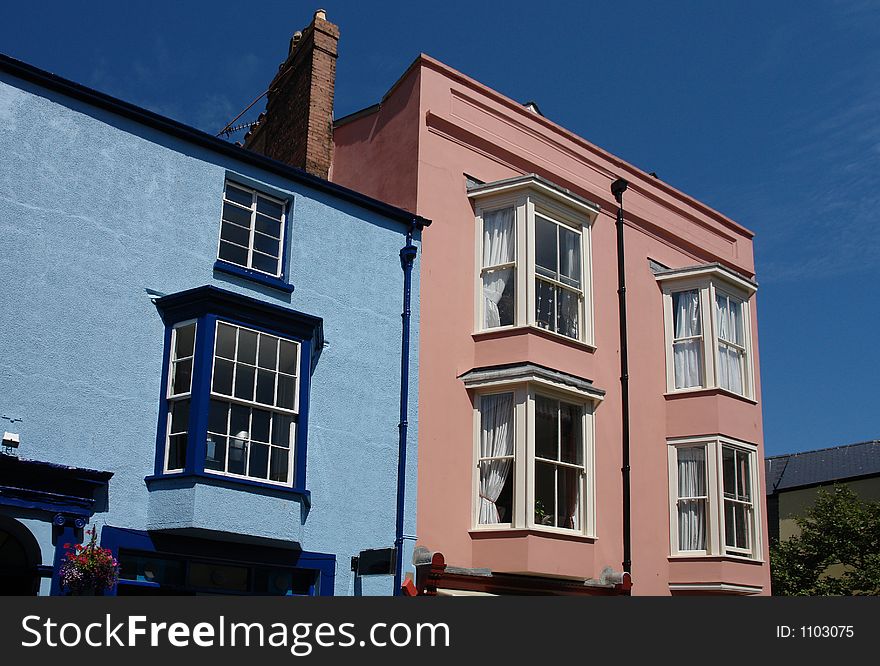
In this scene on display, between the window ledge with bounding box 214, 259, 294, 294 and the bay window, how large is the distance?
10.8 ft

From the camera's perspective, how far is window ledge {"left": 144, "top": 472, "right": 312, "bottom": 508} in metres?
12.5

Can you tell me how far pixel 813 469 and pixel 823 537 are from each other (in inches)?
300

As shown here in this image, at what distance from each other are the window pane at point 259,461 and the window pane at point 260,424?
100 mm

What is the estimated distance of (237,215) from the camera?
48.3ft

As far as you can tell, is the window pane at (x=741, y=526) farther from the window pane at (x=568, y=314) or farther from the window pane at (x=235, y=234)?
the window pane at (x=235, y=234)

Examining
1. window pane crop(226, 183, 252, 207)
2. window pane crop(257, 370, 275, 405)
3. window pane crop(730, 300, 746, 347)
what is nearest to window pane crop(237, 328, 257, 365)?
window pane crop(257, 370, 275, 405)

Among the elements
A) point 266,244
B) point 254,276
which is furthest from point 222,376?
point 266,244

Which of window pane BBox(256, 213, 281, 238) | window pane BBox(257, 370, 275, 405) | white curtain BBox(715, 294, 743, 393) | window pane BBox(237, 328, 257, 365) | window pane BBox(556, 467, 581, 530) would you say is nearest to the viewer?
window pane BBox(237, 328, 257, 365)

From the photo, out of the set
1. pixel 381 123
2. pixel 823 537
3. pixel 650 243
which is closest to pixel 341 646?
pixel 381 123

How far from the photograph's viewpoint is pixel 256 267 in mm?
14789

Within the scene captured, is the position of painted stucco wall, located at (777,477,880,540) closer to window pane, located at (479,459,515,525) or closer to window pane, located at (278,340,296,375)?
window pane, located at (479,459,515,525)

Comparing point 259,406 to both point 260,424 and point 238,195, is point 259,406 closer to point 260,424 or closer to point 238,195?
point 260,424

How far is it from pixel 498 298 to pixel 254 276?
437 cm

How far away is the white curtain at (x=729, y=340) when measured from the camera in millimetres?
19891
